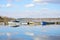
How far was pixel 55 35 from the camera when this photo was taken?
69.9 inches

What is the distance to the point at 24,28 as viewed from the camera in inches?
73.6

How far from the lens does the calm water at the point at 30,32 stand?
1741 mm

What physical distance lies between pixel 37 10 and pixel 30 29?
0.36 metres

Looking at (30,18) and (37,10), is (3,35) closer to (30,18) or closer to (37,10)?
(30,18)

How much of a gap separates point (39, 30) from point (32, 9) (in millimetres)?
399

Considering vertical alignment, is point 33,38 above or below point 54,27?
below

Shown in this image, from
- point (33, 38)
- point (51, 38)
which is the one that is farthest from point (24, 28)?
point (51, 38)

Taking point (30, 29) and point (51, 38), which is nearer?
point (51, 38)

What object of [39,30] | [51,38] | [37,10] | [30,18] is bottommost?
[51,38]

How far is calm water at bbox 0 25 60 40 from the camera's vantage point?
5.71 ft

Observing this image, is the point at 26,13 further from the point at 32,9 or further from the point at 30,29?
the point at 30,29

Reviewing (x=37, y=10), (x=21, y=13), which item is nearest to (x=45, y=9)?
(x=37, y=10)

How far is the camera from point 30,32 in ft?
5.94

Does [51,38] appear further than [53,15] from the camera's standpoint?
No
